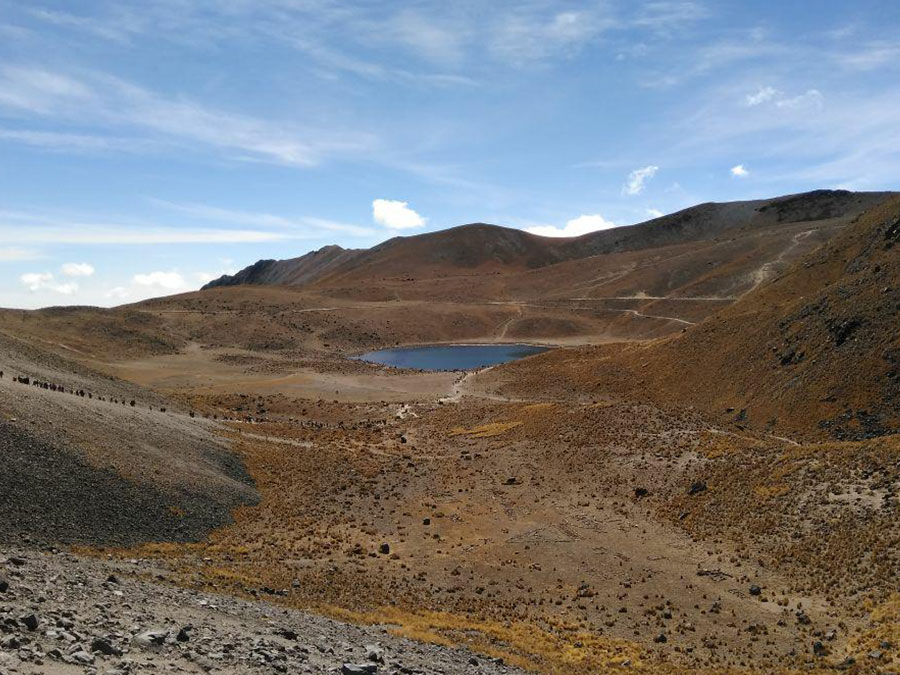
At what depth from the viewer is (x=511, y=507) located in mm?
36344

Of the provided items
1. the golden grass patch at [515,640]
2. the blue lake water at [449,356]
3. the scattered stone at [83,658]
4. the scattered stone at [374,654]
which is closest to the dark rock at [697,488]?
the golden grass patch at [515,640]

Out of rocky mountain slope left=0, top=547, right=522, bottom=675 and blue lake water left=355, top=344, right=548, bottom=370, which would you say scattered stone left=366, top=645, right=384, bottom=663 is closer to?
rocky mountain slope left=0, top=547, right=522, bottom=675

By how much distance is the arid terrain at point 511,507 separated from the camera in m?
18.8

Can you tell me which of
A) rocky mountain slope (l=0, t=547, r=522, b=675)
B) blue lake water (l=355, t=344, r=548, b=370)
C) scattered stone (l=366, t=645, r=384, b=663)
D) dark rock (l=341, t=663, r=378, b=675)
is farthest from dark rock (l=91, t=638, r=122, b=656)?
blue lake water (l=355, t=344, r=548, b=370)

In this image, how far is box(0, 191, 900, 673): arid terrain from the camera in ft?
61.6

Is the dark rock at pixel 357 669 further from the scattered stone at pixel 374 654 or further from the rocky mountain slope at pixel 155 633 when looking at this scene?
the scattered stone at pixel 374 654

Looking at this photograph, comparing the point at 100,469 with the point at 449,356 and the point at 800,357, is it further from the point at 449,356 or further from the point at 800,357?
the point at 449,356

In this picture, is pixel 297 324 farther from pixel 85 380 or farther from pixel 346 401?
pixel 85 380

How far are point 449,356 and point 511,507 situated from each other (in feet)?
257

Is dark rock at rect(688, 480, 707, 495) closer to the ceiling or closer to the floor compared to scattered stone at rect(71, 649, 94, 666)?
closer to the floor

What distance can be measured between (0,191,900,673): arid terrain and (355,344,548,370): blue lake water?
30.7 metres

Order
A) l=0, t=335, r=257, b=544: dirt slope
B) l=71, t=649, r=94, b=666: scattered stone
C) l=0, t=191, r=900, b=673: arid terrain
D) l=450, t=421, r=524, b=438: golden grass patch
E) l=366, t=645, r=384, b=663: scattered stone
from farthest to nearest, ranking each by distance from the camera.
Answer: l=450, t=421, r=524, b=438: golden grass patch < l=0, t=335, r=257, b=544: dirt slope < l=0, t=191, r=900, b=673: arid terrain < l=366, t=645, r=384, b=663: scattered stone < l=71, t=649, r=94, b=666: scattered stone

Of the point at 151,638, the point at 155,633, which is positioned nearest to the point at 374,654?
the point at 155,633

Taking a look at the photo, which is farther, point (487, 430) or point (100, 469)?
point (487, 430)
